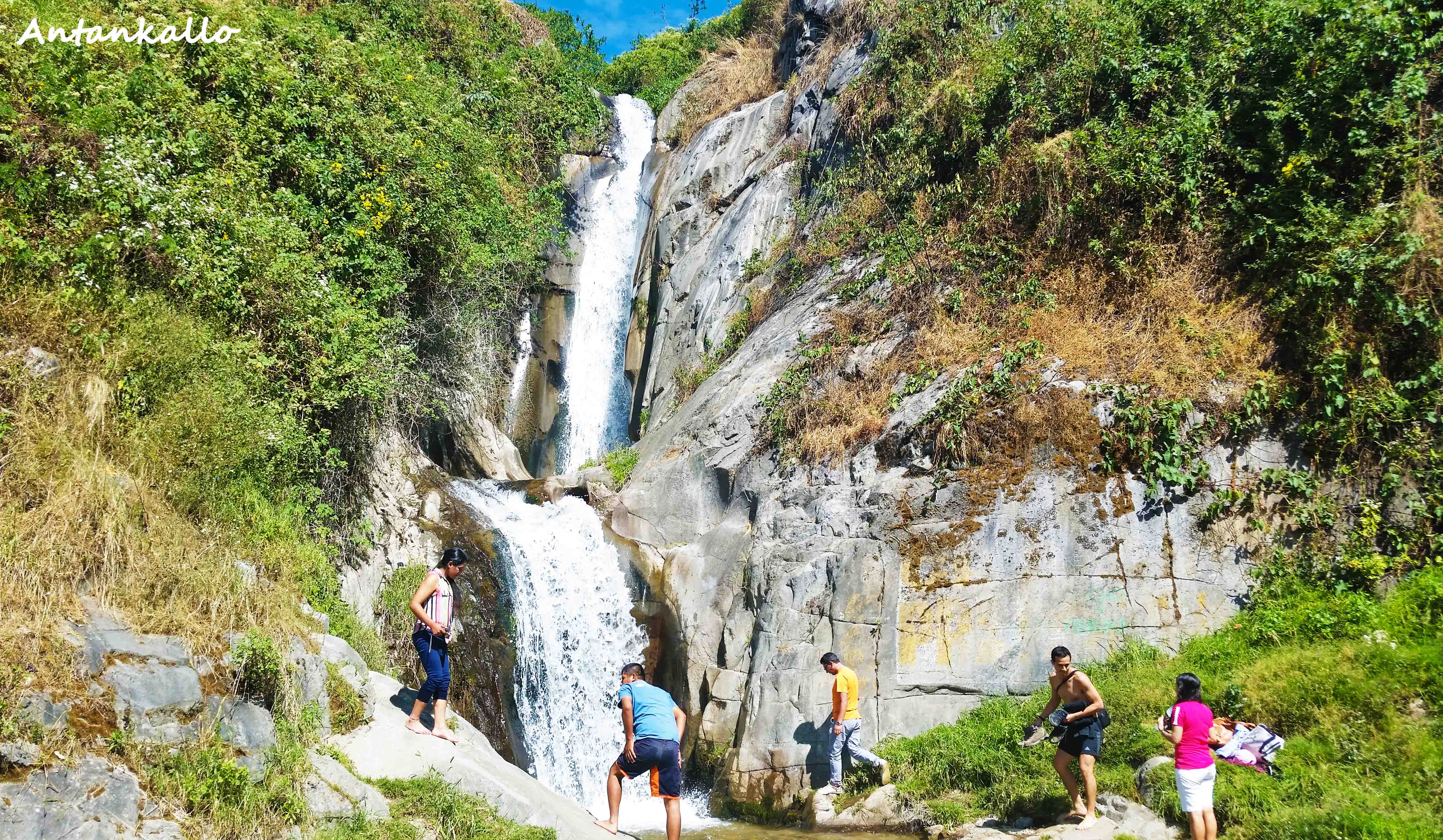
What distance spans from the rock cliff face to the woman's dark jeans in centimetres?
427

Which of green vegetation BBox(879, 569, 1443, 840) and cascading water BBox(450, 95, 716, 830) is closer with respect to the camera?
green vegetation BBox(879, 569, 1443, 840)

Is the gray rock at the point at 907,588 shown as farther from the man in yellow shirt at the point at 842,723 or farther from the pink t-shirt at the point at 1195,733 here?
the pink t-shirt at the point at 1195,733

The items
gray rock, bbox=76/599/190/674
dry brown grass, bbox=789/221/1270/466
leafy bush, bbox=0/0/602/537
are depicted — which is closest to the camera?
gray rock, bbox=76/599/190/674

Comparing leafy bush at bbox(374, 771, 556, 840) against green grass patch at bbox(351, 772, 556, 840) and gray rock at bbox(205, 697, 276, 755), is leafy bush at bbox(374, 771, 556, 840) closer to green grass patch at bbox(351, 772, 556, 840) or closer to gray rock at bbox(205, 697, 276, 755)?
green grass patch at bbox(351, 772, 556, 840)

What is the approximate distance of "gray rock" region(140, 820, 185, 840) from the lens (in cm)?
510

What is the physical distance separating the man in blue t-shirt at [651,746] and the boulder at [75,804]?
11.0ft

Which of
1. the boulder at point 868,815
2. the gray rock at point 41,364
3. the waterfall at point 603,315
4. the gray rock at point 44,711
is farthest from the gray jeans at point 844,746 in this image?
the waterfall at point 603,315

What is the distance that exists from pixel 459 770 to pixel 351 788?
3.01 ft

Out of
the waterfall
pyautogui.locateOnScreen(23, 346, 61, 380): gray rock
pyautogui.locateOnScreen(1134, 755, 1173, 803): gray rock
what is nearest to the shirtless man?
pyautogui.locateOnScreen(1134, 755, 1173, 803): gray rock

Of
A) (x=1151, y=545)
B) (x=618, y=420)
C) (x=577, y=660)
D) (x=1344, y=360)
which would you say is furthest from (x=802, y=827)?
(x=618, y=420)

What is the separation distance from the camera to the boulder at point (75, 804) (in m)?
4.74

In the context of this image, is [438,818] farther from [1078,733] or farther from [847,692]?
[1078,733]

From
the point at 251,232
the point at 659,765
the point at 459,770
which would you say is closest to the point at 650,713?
the point at 659,765

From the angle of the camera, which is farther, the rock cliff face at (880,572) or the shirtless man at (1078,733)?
the rock cliff face at (880,572)
